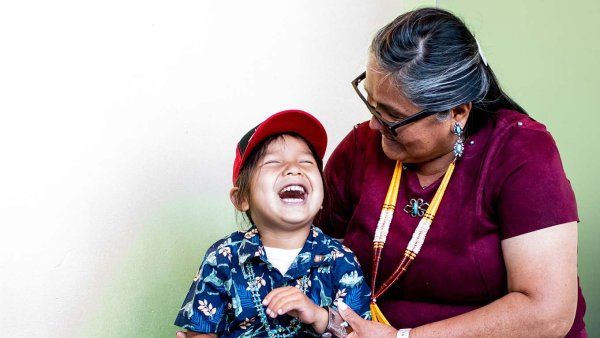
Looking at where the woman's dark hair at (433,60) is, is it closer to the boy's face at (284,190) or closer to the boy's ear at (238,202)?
the boy's face at (284,190)

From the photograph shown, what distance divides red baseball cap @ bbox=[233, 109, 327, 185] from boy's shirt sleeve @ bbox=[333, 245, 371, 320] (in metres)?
0.34

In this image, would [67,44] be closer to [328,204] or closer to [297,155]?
[297,155]

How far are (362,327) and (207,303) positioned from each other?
0.43 m

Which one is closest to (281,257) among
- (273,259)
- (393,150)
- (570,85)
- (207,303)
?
(273,259)

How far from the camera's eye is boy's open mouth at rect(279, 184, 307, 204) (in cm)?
222

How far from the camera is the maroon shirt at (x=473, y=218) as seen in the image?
2.24m

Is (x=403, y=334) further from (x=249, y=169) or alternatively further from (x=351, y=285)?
(x=249, y=169)

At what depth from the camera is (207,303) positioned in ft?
7.20

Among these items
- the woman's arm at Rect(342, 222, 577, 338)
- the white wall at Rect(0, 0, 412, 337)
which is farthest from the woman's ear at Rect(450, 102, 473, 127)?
the white wall at Rect(0, 0, 412, 337)

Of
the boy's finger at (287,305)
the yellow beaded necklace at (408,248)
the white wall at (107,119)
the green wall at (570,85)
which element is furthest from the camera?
the green wall at (570,85)

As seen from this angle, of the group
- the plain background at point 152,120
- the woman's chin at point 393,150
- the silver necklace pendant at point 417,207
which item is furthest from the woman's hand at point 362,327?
the plain background at point 152,120

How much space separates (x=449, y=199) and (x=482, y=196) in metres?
0.11

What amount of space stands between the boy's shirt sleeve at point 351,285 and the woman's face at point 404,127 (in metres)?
0.35

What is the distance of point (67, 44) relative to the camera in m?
2.25
